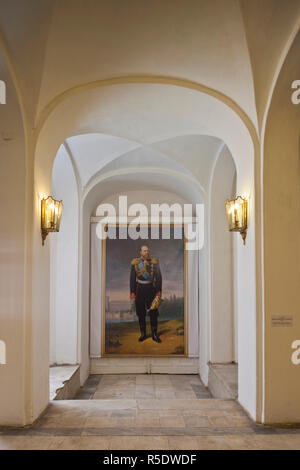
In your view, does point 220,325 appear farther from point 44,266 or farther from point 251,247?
point 44,266

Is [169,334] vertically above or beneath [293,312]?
beneath

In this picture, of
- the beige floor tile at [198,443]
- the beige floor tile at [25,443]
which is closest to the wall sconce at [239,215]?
the beige floor tile at [198,443]

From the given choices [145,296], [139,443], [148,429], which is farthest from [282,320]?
[145,296]

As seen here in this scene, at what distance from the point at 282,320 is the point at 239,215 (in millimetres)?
1392

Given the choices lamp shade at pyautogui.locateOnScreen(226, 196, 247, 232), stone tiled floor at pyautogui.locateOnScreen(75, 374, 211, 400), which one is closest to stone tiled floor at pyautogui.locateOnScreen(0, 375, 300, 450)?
lamp shade at pyautogui.locateOnScreen(226, 196, 247, 232)

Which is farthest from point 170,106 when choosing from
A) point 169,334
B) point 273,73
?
point 169,334

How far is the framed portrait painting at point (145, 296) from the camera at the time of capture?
34.2 ft

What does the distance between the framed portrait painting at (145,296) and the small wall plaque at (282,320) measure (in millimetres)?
5621

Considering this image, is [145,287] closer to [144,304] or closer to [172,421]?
[144,304]

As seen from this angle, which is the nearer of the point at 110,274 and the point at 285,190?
the point at 285,190

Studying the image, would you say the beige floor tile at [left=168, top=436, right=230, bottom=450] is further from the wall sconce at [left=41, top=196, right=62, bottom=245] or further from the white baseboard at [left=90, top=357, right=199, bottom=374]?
the white baseboard at [left=90, top=357, right=199, bottom=374]

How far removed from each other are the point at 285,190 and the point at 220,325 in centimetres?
411

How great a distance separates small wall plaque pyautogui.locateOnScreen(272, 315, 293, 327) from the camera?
4.92 m

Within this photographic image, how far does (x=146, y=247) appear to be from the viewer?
10562 mm
